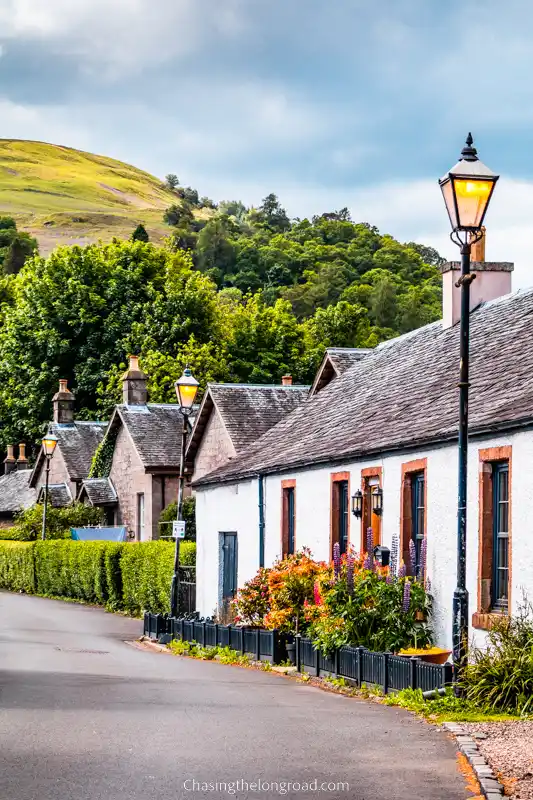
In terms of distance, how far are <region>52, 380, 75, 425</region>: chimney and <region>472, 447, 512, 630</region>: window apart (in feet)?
156

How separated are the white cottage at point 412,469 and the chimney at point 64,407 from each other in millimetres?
30444

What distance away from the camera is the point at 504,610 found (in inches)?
667

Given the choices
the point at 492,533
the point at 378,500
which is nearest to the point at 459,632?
the point at 492,533

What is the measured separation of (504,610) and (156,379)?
154 ft

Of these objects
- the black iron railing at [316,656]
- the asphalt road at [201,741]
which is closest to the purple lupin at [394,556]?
the black iron railing at [316,656]

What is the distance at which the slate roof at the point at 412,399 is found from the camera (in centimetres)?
1856

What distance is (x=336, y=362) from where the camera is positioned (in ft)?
108

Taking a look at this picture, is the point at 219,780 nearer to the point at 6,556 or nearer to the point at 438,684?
the point at 438,684

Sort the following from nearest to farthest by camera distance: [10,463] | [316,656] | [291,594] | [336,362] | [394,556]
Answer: [394,556]
[316,656]
[291,594]
[336,362]
[10,463]

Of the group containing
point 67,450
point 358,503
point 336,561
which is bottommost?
point 336,561

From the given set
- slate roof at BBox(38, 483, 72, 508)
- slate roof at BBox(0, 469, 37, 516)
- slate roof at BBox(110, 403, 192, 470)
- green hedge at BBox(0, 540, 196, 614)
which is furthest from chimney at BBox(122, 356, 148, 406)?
slate roof at BBox(0, 469, 37, 516)

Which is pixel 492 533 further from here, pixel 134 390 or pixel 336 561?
pixel 134 390

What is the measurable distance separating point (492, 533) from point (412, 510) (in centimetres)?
A: 312

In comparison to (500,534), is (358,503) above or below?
above
